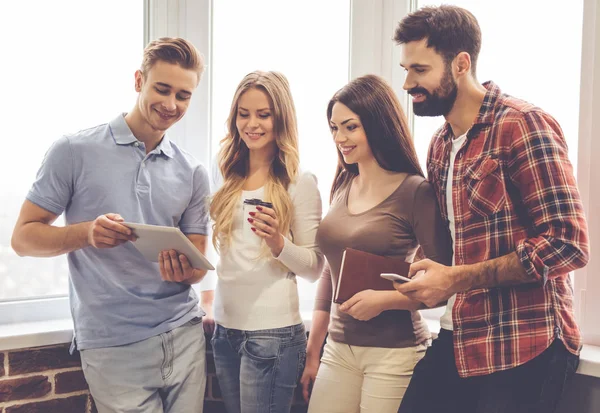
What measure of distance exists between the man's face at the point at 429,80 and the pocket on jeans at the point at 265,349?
2.75 feet

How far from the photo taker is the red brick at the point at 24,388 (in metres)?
2.03

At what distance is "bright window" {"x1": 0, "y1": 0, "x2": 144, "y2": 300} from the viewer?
2.26m

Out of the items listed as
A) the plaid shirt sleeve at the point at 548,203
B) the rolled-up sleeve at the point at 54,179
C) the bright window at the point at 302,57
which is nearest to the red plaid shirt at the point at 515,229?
the plaid shirt sleeve at the point at 548,203

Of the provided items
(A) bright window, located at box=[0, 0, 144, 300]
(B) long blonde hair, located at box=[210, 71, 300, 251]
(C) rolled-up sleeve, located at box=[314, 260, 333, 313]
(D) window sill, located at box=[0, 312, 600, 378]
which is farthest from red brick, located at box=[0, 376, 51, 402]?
(C) rolled-up sleeve, located at box=[314, 260, 333, 313]

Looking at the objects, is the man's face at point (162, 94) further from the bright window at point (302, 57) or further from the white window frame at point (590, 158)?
the white window frame at point (590, 158)

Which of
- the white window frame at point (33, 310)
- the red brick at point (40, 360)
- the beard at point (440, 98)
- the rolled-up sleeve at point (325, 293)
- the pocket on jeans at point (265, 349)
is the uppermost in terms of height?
the beard at point (440, 98)

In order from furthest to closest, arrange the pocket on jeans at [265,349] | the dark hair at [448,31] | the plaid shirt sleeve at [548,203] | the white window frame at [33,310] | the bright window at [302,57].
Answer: the bright window at [302,57]
the white window frame at [33,310]
the pocket on jeans at [265,349]
the dark hair at [448,31]
the plaid shirt sleeve at [548,203]

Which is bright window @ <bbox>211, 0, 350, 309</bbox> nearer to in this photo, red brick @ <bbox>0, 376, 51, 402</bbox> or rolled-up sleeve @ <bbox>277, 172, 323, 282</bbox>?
rolled-up sleeve @ <bbox>277, 172, 323, 282</bbox>

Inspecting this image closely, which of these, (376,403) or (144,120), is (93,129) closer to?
(144,120)

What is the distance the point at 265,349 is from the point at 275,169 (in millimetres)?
597

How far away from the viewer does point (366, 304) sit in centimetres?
183

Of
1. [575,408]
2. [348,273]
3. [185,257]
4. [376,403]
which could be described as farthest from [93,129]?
[575,408]

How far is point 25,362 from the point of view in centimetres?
207

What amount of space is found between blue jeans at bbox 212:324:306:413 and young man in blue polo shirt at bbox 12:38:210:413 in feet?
0.42
